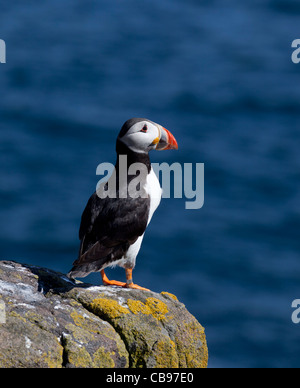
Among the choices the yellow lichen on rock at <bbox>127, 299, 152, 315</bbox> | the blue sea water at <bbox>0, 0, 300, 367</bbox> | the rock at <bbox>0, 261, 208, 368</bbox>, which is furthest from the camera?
the blue sea water at <bbox>0, 0, 300, 367</bbox>

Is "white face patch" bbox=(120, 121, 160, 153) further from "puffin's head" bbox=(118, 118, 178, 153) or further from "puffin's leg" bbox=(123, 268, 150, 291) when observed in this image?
"puffin's leg" bbox=(123, 268, 150, 291)

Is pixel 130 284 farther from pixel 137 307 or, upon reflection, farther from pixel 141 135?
pixel 141 135

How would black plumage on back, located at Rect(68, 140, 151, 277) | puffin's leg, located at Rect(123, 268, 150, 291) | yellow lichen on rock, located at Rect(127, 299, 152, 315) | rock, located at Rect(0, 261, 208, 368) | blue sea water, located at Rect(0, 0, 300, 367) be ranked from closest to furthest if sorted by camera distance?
1. rock, located at Rect(0, 261, 208, 368)
2. yellow lichen on rock, located at Rect(127, 299, 152, 315)
3. puffin's leg, located at Rect(123, 268, 150, 291)
4. black plumage on back, located at Rect(68, 140, 151, 277)
5. blue sea water, located at Rect(0, 0, 300, 367)

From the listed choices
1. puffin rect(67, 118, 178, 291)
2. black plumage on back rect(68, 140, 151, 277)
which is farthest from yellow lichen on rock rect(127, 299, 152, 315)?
black plumage on back rect(68, 140, 151, 277)

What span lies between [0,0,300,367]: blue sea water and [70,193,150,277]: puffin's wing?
964cm

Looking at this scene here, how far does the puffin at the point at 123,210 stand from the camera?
8.88 metres

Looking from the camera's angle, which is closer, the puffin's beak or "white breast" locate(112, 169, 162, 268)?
"white breast" locate(112, 169, 162, 268)

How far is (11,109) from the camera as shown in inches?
981

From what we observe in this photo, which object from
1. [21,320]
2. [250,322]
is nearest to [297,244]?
[250,322]

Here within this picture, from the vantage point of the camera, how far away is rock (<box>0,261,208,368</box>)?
273 inches

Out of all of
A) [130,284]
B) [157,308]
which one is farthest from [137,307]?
[130,284]

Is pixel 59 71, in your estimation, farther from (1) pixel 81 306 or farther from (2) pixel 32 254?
(1) pixel 81 306

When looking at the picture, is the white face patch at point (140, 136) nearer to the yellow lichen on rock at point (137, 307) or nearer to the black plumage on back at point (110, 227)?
the black plumage on back at point (110, 227)

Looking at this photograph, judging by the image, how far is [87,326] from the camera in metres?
7.46
